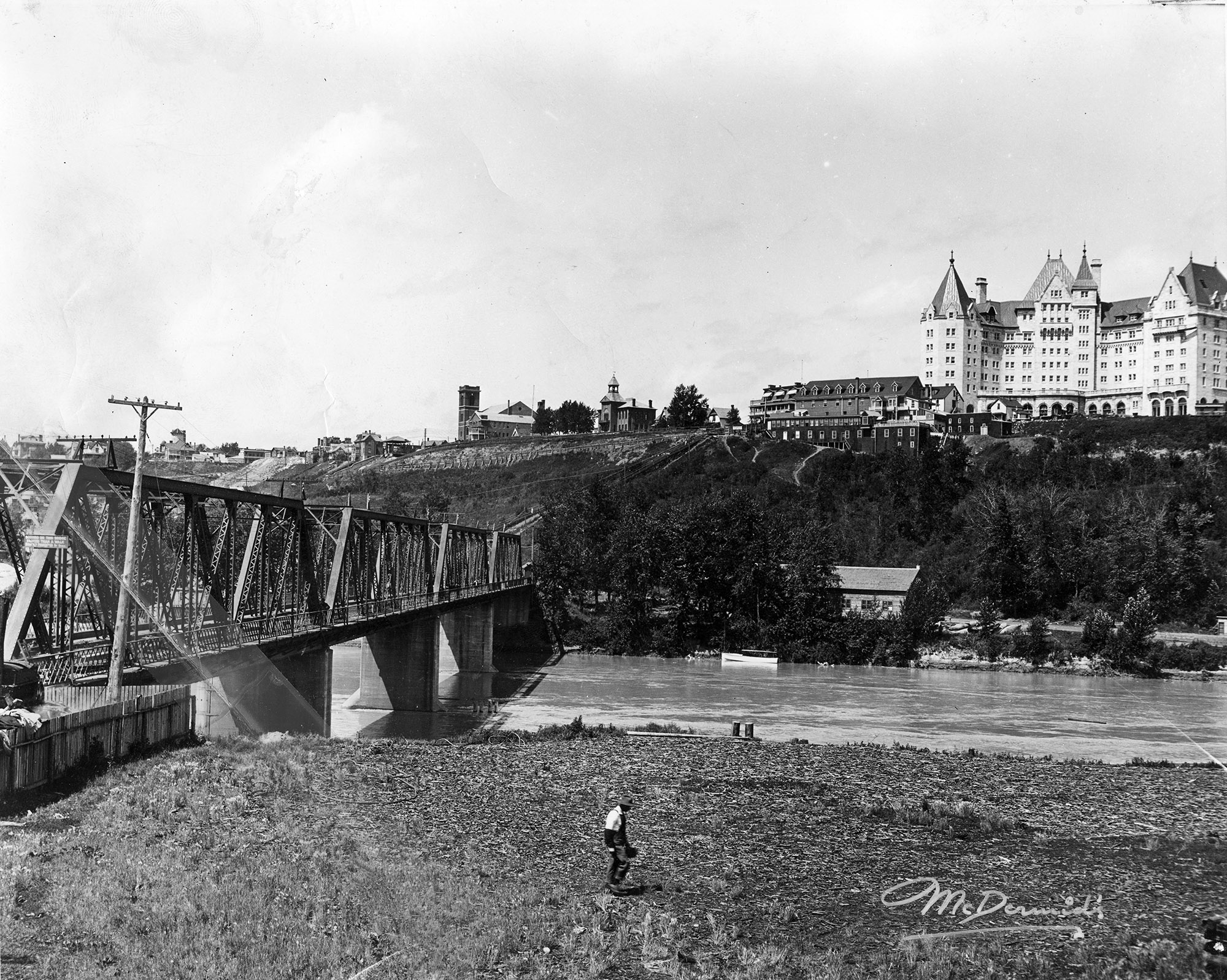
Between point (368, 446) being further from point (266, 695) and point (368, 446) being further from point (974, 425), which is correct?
point (266, 695)

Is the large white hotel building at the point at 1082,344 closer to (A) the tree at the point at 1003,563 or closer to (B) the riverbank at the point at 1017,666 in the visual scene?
(A) the tree at the point at 1003,563

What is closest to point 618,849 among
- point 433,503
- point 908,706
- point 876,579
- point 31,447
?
point 31,447

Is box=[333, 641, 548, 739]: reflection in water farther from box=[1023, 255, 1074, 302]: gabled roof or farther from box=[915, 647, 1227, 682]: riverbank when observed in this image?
box=[1023, 255, 1074, 302]: gabled roof

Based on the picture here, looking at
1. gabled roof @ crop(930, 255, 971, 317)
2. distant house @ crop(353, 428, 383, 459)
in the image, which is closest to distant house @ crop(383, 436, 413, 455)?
distant house @ crop(353, 428, 383, 459)

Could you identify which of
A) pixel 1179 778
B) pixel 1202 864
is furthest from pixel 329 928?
pixel 1179 778

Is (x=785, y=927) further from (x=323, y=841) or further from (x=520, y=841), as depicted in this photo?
(x=323, y=841)
